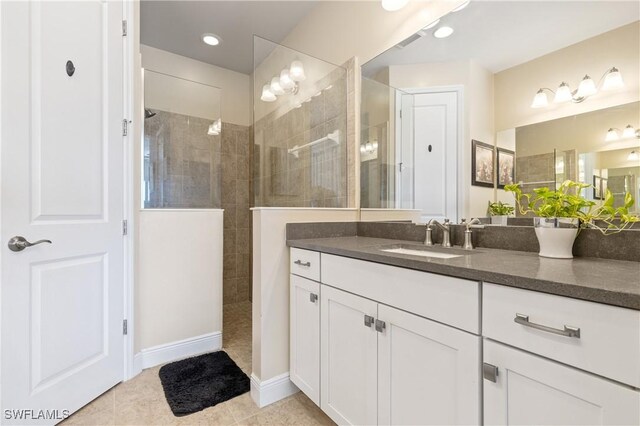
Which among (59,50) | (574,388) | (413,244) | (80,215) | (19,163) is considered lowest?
(574,388)

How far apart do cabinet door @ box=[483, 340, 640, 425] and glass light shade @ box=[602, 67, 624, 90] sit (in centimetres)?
103

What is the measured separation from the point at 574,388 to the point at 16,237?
2009 mm

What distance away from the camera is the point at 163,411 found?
152 cm

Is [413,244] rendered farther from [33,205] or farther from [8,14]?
[8,14]

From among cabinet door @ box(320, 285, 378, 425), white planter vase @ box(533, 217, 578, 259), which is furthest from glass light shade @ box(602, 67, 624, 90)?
cabinet door @ box(320, 285, 378, 425)

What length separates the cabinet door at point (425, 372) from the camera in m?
0.83

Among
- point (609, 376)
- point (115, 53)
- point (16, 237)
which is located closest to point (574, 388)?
point (609, 376)

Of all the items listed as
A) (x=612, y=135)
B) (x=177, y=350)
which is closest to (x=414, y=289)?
(x=612, y=135)

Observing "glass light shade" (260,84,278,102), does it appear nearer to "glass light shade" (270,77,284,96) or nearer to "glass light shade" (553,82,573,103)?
"glass light shade" (270,77,284,96)

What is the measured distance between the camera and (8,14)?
1.25 m

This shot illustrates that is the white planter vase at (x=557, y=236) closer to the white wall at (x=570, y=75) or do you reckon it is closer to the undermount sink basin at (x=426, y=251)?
the undermount sink basin at (x=426, y=251)

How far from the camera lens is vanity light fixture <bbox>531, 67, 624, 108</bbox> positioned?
1059mm

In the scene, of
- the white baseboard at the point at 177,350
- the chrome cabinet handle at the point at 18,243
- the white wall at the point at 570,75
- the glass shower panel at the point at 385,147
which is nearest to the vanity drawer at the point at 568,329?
the white wall at the point at 570,75

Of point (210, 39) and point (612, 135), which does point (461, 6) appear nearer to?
point (612, 135)
